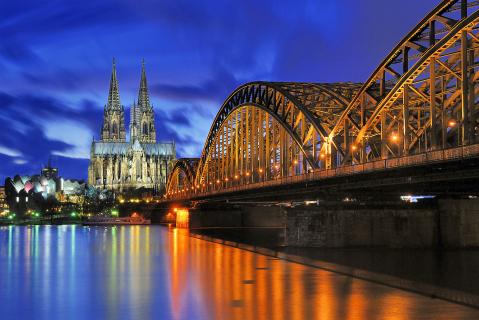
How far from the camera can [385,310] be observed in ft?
94.3

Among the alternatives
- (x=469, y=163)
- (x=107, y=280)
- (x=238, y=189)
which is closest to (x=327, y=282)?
(x=107, y=280)

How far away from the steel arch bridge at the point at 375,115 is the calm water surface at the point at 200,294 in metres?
16.9

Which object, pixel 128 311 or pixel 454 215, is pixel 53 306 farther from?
pixel 454 215

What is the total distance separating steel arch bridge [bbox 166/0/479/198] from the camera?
56.9 meters

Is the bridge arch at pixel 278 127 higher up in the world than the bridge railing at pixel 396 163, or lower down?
higher up

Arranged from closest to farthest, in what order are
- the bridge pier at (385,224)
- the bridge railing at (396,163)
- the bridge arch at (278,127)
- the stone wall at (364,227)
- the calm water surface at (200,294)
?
1. the calm water surface at (200,294)
2. the bridge railing at (396,163)
3. the bridge pier at (385,224)
4. the stone wall at (364,227)
5. the bridge arch at (278,127)

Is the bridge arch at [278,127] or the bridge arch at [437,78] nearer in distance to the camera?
the bridge arch at [437,78]

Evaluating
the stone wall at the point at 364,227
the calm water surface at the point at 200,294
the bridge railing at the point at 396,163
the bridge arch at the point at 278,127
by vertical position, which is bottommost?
the calm water surface at the point at 200,294

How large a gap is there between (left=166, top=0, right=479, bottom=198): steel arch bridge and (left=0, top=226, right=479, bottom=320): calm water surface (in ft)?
55.5

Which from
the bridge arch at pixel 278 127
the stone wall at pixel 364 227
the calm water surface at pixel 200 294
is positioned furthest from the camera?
the bridge arch at pixel 278 127

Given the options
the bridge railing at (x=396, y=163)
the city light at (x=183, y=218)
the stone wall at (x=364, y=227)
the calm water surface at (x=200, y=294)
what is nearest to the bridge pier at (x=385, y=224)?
the stone wall at (x=364, y=227)

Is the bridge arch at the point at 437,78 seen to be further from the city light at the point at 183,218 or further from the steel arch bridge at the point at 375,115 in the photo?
the city light at the point at 183,218

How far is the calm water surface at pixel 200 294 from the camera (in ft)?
93.3

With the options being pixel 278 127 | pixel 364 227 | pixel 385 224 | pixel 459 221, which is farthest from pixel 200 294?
pixel 278 127
